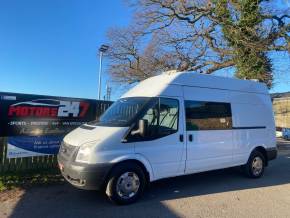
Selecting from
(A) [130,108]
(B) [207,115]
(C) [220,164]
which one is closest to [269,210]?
(C) [220,164]

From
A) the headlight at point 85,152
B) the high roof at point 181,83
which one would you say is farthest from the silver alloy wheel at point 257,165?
the headlight at point 85,152

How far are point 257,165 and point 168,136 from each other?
3.56 meters

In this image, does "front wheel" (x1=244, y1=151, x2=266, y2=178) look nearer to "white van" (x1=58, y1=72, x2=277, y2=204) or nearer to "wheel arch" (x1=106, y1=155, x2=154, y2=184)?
"white van" (x1=58, y1=72, x2=277, y2=204)

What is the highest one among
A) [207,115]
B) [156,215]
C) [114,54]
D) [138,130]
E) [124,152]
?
[114,54]

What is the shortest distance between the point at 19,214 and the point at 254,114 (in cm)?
639

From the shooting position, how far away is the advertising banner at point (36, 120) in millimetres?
8148

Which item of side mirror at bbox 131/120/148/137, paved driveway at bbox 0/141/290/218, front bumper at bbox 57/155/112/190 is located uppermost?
side mirror at bbox 131/120/148/137

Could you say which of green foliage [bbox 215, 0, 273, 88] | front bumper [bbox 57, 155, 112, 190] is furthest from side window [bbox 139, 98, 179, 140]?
green foliage [bbox 215, 0, 273, 88]

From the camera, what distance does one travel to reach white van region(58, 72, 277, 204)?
582cm

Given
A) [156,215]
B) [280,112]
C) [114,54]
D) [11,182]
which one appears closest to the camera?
[156,215]

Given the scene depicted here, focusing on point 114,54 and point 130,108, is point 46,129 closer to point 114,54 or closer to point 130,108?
point 130,108

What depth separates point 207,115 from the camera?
24.4 feet

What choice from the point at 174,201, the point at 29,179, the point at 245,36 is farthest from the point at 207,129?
the point at 245,36

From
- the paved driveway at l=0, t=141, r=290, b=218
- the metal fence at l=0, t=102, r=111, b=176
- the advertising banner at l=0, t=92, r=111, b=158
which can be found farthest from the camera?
the advertising banner at l=0, t=92, r=111, b=158
